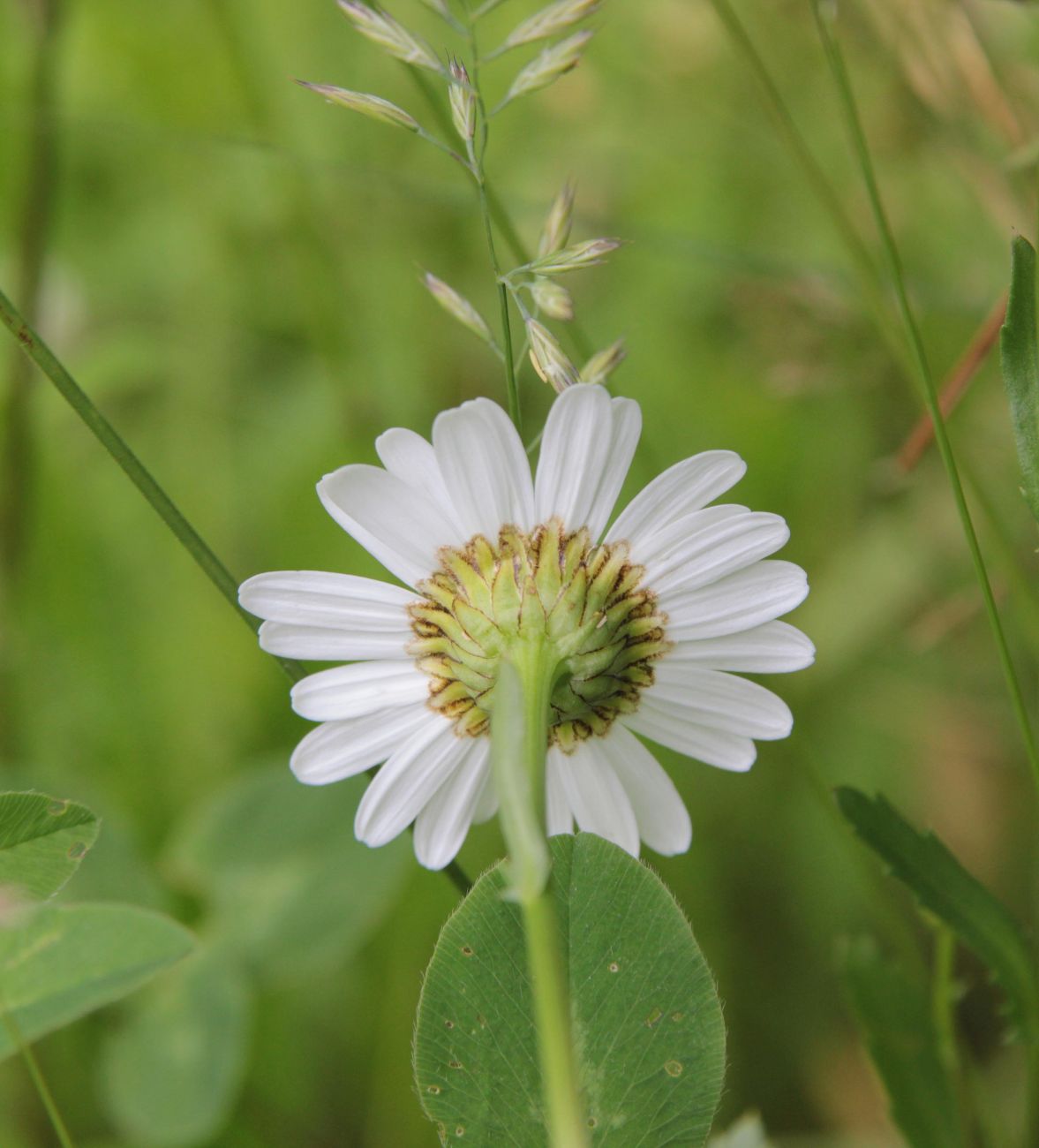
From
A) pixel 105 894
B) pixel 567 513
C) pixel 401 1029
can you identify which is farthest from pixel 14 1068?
pixel 567 513

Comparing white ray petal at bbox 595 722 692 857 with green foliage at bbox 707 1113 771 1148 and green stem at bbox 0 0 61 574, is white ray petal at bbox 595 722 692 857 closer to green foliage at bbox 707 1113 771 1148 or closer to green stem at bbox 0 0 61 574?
green foliage at bbox 707 1113 771 1148

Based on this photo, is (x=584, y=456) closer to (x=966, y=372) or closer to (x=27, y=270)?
(x=966, y=372)

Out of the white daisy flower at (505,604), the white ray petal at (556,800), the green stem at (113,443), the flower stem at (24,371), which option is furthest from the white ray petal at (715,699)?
the flower stem at (24,371)

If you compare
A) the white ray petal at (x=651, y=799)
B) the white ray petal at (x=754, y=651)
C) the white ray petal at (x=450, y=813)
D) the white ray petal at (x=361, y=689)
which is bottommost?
the white ray petal at (x=651, y=799)

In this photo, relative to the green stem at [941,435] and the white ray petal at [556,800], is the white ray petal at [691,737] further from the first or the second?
the green stem at [941,435]

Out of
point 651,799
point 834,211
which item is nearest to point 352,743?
point 651,799

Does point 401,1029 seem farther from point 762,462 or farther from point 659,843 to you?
point 762,462

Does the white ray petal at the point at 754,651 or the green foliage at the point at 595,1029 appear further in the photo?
the white ray petal at the point at 754,651
